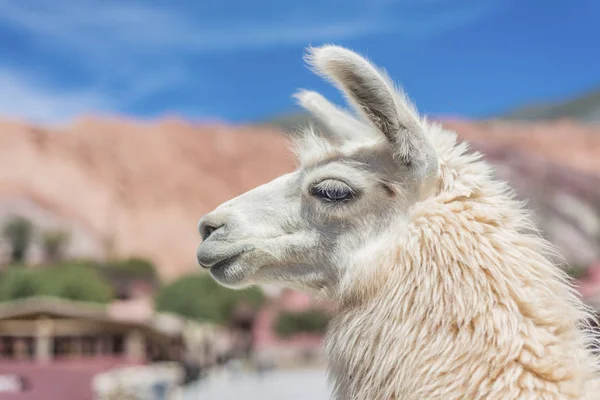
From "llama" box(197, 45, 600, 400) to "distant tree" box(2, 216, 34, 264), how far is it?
59.3 metres

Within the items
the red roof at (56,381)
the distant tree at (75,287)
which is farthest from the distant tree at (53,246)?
the red roof at (56,381)

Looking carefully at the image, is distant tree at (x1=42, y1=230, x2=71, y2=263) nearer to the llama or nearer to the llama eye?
the llama

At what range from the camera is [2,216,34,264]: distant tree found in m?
57.8

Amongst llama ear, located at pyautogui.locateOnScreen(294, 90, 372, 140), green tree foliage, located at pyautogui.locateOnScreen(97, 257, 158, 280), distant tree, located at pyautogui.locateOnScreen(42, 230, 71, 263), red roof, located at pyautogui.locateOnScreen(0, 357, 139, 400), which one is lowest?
llama ear, located at pyautogui.locateOnScreen(294, 90, 372, 140)

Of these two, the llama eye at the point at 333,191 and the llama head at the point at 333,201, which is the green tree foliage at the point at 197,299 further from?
the llama eye at the point at 333,191

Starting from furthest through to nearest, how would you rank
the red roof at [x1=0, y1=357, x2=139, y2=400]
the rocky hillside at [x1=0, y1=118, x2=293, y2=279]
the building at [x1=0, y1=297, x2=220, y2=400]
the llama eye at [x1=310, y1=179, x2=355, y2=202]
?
the rocky hillside at [x1=0, y1=118, x2=293, y2=279] → the building at [x1=0, y1=297, x2=220, y2=400] → the red roof at [x1=0, y1=357, x2=139, y2=400] → the llama eye at [x1=310, y1=179, x2=355, y2=202]

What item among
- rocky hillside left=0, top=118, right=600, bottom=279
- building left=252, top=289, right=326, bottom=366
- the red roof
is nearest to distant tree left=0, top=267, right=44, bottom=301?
building left=252, top=289, right=326, bottom=366

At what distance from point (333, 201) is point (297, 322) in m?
48.3

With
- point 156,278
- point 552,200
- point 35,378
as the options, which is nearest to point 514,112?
point 552,200

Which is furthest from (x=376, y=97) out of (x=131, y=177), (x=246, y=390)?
(x=131, y=177)

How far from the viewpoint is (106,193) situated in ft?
249

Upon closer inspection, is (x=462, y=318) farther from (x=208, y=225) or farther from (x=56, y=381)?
(x=56, y=381)

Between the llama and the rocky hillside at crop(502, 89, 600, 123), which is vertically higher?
the rocky hillside at crop(502, 89, 600, 123)

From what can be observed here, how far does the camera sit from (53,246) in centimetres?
5919
